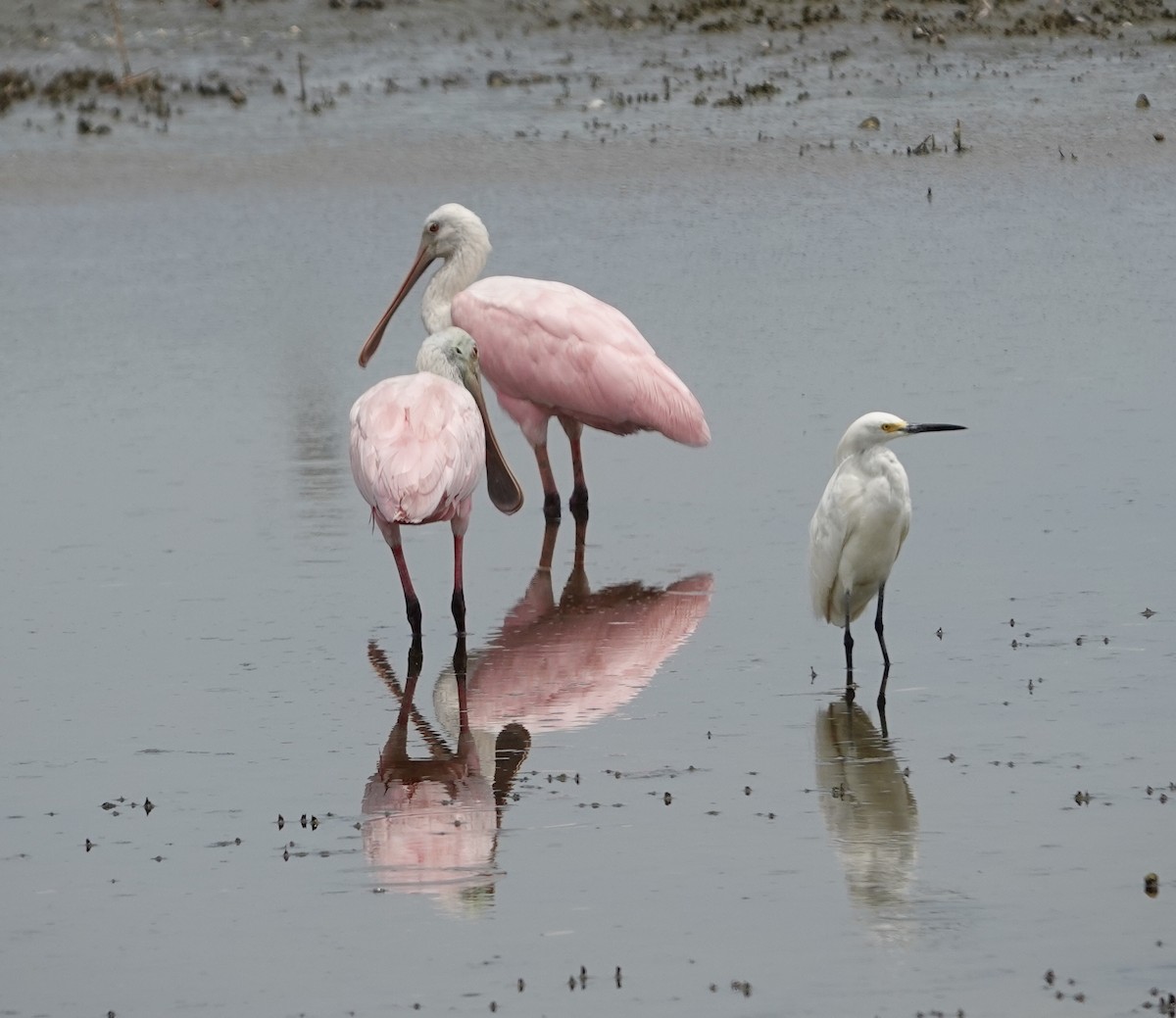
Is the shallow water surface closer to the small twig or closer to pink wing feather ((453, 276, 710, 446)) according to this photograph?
pink wing feather ((453, 276, 710, 446))

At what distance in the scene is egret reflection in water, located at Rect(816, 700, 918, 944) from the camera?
5.66 metres

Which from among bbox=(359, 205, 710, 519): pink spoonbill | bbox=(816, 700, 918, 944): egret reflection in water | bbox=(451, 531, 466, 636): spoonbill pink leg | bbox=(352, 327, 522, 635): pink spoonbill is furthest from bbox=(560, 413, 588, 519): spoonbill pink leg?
bbox=(816, 700, 918, 944): egret reflection in water

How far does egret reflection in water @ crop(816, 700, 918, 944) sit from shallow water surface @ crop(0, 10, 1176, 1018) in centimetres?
2

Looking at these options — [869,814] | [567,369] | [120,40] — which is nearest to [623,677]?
[869,814]

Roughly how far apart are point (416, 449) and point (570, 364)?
2.52 metres

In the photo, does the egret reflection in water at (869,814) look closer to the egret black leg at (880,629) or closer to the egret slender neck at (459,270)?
the egret black leg at (880,629)

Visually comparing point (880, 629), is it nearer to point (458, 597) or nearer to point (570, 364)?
point (458, 597)

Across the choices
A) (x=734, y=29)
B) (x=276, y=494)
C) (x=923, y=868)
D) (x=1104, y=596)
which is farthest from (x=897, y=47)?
(x=923, y=868)

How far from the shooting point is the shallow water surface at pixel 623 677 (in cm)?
551

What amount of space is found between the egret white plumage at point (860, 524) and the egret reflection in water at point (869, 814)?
21.7 inches

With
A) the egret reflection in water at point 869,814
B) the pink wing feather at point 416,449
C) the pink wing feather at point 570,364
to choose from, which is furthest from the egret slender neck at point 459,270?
the egret reflection in water at point 869,814

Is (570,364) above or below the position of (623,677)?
above

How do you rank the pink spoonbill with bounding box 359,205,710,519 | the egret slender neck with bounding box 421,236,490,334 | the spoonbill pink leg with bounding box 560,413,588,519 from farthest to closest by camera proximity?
the egret slender neck with bounding box 421,236,490,334 → the pink spoonbill with bounding box 359,205,710,519 → the spoonbill pink leg with bounding box 560,413,588,519

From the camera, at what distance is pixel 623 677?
7906 millimetres
